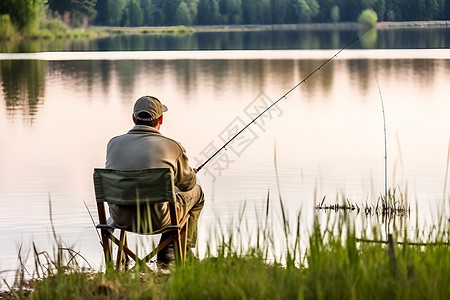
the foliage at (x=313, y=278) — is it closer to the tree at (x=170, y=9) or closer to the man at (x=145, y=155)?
the man at (x=145, y=155)

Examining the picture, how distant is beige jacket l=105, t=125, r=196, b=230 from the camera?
196 inches

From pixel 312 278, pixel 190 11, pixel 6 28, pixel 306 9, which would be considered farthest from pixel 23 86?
pixel 306 9

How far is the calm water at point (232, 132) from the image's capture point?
24.6 ft

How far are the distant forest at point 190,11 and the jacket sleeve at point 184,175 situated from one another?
88.8 feet

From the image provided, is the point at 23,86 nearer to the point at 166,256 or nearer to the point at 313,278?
the point at 166,256

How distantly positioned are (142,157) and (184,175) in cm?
32

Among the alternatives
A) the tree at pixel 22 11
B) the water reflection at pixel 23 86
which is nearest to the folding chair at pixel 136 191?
the water reflection at pixel 23 86

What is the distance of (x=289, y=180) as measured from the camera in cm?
920

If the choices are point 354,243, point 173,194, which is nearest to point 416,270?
point 354,243

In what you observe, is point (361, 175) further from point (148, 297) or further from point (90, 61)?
point (90, 61)

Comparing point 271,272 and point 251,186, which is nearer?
point 271,272

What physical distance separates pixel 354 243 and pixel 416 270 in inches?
12.8

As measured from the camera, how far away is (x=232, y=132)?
15.2m

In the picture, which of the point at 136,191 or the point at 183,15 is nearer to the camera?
the point at 136,191
